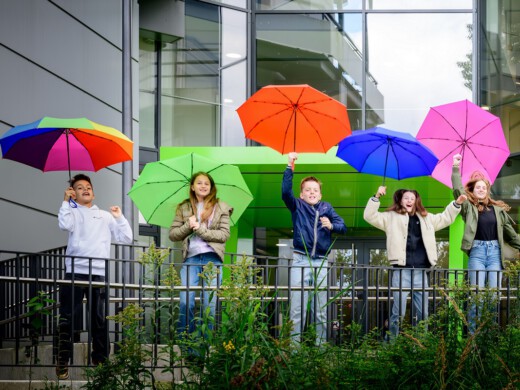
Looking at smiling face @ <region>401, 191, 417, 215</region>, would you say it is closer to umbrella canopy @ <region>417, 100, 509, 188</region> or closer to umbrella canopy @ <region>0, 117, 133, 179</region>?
umbrella canopy @ <region>417, 100, 509, 188</region>

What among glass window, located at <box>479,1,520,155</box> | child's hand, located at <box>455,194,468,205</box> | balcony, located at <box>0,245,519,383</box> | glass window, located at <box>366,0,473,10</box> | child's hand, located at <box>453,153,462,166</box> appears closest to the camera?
balcony, located at <box>0,245,519,383</box>

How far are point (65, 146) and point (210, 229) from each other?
7.82 ft

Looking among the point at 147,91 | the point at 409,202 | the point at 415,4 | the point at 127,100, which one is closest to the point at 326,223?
the point at 409,202

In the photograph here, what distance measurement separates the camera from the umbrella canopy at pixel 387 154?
37.6ft

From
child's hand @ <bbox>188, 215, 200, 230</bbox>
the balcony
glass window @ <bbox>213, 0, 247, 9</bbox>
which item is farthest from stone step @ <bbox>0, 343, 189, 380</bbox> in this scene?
glass window @ <bbox>213, 0, 247, 9</bbox>

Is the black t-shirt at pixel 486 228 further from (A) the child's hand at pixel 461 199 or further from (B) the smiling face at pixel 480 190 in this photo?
(A) the child's hand at pixel 461 199

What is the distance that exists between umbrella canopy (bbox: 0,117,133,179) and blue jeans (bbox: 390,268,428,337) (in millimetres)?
3235

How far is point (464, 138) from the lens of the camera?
39.7 feet

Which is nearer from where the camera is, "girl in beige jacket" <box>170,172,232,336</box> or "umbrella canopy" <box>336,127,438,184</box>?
"girl in beige jacket" <box>170,172,232,336</box>

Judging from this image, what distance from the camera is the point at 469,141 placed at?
12.1m

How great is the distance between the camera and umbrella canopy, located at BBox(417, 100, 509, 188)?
1203 cm

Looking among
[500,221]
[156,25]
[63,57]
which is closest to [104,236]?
[500,221]

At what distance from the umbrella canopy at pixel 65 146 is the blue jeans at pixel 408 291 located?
127 inches

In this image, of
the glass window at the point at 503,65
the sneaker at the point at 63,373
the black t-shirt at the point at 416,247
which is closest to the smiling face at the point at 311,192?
the black t-shirt at the point at 416,247
